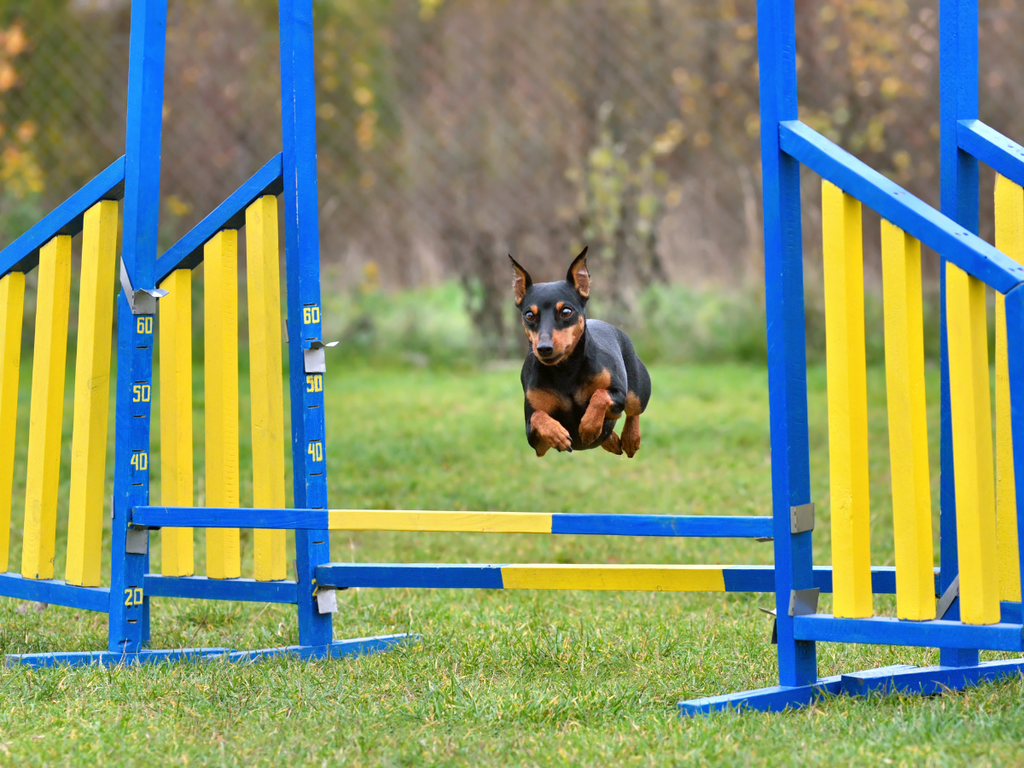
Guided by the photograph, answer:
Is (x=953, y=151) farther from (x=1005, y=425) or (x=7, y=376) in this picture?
(x=7, y=376)

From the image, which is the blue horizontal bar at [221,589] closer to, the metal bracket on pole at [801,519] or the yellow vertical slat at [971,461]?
the metal bracket on pole at [801,519]

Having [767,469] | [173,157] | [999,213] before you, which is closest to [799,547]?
[999,213]

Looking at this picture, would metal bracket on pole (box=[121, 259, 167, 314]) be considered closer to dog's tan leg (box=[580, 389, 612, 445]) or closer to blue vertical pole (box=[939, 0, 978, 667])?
dog's tan leg (box=[580, 389, 612, 445])

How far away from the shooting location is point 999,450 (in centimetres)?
320

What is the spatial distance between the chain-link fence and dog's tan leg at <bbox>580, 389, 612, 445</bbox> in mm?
7273

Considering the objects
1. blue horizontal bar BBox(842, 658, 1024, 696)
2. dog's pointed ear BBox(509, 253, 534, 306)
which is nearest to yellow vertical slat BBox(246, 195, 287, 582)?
dog's pointed ear BBox(509, 253, 534, 306)

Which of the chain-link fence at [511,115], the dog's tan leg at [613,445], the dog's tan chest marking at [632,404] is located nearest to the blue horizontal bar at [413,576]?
the dog's tan leg at [613,445]

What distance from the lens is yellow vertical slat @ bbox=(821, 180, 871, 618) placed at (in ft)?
10.2

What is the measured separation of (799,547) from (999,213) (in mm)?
1071

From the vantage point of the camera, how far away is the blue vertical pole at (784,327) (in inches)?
125

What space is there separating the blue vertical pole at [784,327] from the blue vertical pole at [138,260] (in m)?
2.00

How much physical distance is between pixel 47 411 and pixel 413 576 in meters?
1.43

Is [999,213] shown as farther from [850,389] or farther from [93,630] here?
[93,630]

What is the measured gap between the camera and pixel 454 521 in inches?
137
